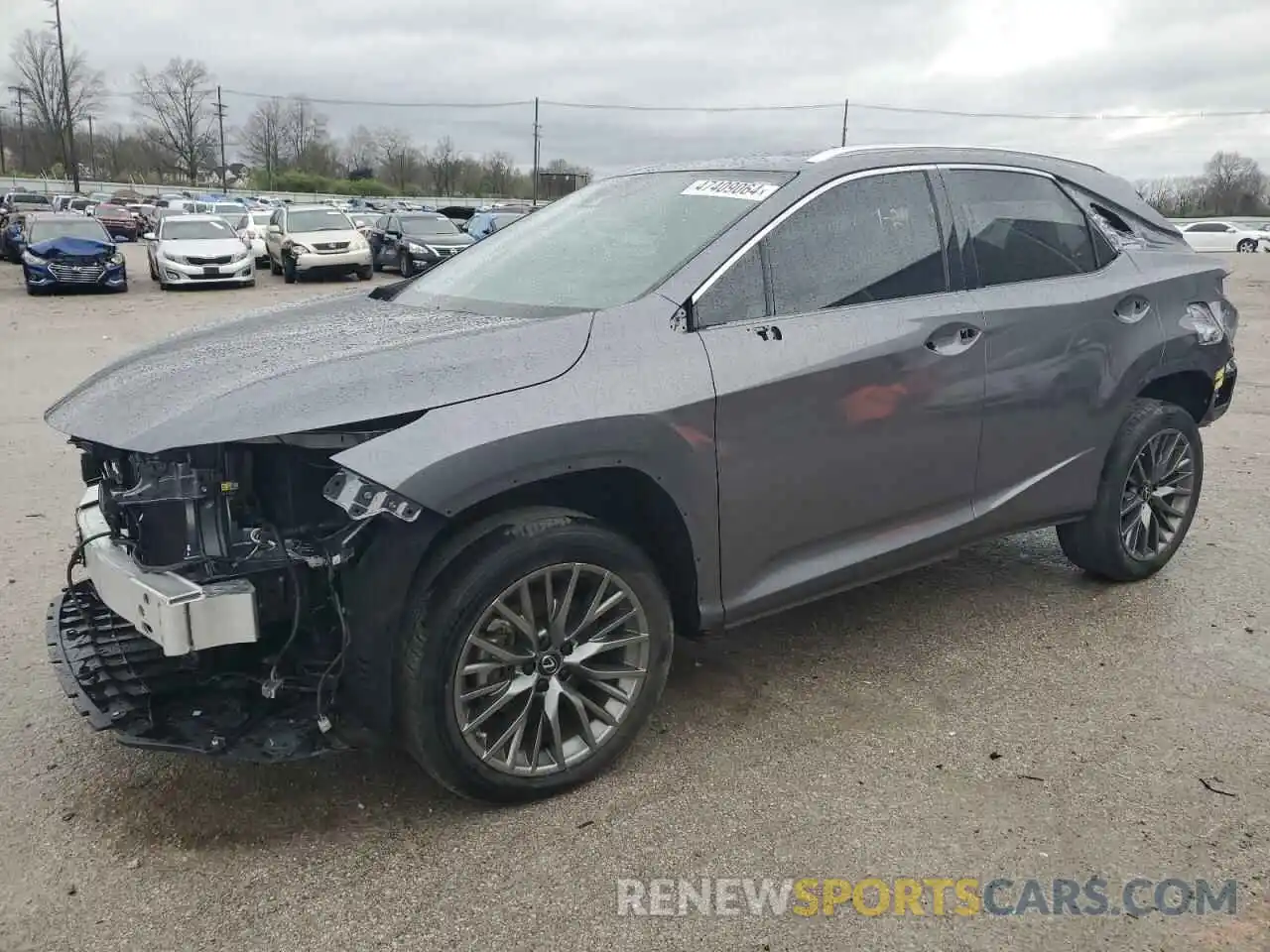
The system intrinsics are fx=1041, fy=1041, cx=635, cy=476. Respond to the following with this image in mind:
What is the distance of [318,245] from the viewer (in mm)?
22141

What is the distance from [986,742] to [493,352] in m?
2.04

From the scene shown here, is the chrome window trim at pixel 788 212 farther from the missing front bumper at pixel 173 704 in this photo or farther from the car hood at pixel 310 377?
the missing front bumper at pixel 173 704

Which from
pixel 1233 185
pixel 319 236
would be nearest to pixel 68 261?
pixel 319 236

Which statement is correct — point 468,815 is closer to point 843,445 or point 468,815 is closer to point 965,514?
point 843,445

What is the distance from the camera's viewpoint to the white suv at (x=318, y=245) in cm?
2212

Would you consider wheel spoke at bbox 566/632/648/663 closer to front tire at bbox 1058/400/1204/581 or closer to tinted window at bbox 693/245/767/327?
tinted window at bbox 693/245/767/327

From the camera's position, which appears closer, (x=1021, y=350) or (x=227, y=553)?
(x=227, y=553)

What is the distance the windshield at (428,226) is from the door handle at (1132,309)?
21.7 m

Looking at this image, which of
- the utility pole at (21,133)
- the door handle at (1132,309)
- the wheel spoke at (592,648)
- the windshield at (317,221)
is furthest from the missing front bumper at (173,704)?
the utility pole at (21,133)

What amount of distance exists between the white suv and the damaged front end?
20.3 meters

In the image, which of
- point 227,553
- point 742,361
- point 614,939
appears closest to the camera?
point 614,939

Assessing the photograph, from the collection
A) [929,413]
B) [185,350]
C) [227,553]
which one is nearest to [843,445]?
[929,413]

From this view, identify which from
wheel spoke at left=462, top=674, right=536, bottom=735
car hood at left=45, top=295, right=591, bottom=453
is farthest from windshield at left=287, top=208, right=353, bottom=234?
wheel spoke at left=462, top=674, right=536, bottom=735

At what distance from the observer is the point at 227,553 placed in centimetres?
275
